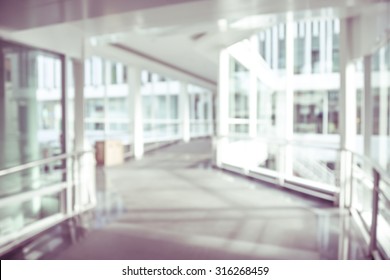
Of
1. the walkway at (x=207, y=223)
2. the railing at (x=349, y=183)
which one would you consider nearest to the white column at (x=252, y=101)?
the railing at (x=349, y=183)

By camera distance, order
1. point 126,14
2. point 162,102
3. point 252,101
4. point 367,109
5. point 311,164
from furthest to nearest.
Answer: point 162,102 < point 311,164 < point 252,101 < point 367,109 < point 126,14

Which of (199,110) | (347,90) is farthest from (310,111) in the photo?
(347,90)

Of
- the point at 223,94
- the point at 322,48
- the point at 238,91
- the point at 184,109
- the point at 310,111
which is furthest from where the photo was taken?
the point at 310,111

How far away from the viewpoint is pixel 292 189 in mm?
4336

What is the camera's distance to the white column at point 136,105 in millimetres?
7473

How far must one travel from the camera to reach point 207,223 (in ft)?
9.95

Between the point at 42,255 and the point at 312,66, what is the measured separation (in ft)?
38.9

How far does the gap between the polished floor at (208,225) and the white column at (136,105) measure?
9.39ft

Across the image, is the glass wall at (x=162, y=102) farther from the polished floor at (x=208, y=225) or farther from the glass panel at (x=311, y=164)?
the polished floor at (x=208, y=225)

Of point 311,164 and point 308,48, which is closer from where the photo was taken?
point 308,48

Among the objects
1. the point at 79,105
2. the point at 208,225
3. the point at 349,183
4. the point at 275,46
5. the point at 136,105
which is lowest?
the point at 208,225

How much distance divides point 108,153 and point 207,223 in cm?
429

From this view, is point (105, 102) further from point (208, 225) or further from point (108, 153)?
point (208, 225)

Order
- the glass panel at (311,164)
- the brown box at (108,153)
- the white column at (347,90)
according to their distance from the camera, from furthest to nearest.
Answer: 1. the glass panel at (311,164)
2. the brown box at (108,153)
3. the white column at (347,90)
